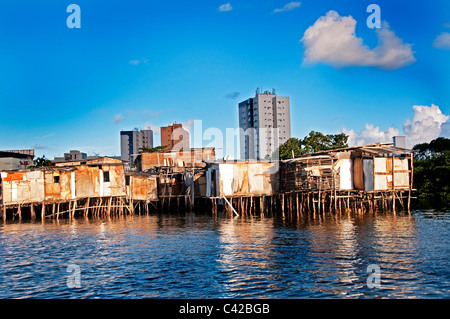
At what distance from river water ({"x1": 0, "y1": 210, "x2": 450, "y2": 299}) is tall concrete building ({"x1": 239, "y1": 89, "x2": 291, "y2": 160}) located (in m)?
75.8

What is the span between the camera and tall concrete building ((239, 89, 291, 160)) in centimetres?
10111

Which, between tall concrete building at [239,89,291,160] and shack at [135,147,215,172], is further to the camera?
tall concrete building at [239,89,291,160]

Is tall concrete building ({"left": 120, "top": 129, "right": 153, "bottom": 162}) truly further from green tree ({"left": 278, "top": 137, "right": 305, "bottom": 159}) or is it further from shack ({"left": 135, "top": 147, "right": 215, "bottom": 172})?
green tree ({"left": 278, "top": 137, "right": 305, "bottom": 159})

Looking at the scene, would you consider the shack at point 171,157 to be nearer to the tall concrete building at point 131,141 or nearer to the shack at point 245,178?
the shack at point 245,178

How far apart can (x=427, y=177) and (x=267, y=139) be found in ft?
183

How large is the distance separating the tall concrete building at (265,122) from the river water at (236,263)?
75.8m

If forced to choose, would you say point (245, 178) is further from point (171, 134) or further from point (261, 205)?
point (171, 134)

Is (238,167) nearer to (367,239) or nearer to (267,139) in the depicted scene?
(367,239)

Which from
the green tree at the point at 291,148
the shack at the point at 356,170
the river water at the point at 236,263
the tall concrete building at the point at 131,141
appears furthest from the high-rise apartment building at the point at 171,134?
the river water at the point at 236,263

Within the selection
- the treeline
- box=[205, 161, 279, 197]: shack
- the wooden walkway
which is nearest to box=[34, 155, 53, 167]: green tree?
the wooden walkway

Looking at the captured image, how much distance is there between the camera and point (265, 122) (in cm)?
10081

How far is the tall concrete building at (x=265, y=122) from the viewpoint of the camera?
332 ft
